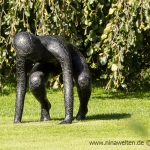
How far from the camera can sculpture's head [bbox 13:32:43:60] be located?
243 inches

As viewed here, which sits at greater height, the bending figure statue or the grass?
the bending figure statue

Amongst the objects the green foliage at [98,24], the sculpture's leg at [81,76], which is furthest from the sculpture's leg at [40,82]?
the green foliage at [98,24]

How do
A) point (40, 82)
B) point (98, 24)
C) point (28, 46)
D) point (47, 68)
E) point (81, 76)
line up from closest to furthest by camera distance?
point (28, 46)
point (40, 82)
point (81, 76)
point (47, 68)
point (98, 24)

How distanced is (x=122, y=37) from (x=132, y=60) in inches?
92.5

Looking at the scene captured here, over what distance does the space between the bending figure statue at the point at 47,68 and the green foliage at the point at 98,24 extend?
273 centimetres

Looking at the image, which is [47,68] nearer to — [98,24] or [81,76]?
[81,76]

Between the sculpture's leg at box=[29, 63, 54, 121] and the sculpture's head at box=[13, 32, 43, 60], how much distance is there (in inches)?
A: 11.8

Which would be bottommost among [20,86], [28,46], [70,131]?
[70,131]

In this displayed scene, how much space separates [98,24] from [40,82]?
16.1ft

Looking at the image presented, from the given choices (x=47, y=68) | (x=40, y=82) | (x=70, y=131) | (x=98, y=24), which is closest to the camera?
(x=70, y=131)

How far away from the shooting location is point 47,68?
6.65 meters

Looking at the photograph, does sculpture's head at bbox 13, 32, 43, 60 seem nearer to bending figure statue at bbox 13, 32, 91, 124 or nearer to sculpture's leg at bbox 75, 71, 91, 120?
bending figure statue at bbox 13, 32, 91, 124

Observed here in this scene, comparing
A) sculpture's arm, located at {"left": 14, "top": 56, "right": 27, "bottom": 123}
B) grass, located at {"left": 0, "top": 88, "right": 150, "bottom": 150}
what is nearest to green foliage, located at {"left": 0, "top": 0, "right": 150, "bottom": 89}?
grass, located at {"left": 0, "top": 88, "right": 150, "bottom": 150}

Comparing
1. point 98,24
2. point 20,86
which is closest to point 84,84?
point 20,86
